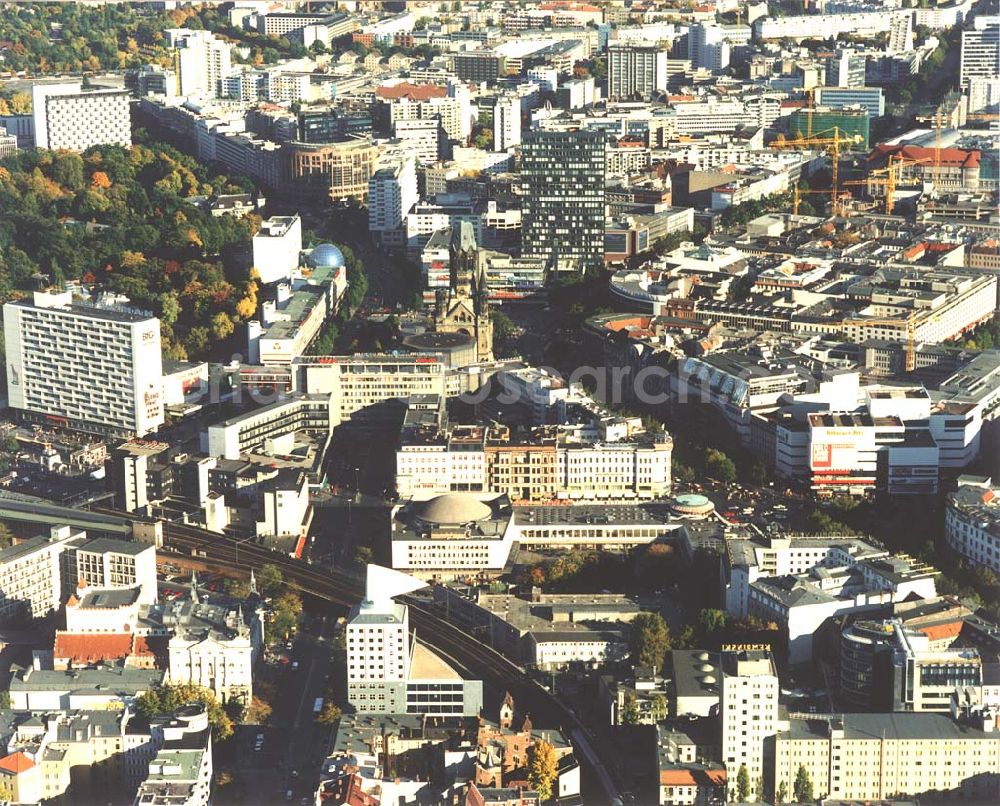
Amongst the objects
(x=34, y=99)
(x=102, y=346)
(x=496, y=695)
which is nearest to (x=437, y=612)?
(x=496, y=695)

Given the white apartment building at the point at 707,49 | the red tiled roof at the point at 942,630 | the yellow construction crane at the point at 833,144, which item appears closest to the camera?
the red tiled roof at the point at 942,630

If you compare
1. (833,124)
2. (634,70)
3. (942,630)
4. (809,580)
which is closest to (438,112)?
(634,70)

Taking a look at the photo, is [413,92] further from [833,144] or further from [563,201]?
[563,201]

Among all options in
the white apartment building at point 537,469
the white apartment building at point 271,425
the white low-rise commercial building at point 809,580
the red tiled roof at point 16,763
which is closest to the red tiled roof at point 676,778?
the white low-rise commercial building at point 809,580

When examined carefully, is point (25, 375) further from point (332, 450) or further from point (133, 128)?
point (133, 128)

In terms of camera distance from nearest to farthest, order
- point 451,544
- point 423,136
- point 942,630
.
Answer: point 942,630 < point 451,544 < point 423,136

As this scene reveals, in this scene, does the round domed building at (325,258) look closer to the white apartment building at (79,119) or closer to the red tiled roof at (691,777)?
the white apartment building at (79,119)
